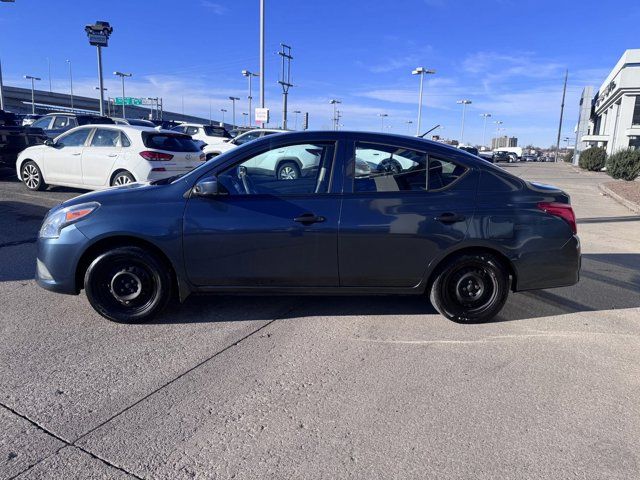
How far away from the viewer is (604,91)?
55688 mm

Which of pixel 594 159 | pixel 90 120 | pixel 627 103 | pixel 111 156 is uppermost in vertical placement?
pixel 627 103

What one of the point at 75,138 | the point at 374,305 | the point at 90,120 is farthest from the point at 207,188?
the point at 90,120

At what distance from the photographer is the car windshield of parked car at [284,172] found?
4.16 m

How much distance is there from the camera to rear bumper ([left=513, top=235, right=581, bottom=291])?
4301mm

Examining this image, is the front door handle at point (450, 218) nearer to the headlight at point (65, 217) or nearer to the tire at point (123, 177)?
the headlight at point (65, 217)

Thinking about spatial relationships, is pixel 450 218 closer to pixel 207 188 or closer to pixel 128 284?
pixel 207 188

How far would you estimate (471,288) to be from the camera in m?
4.41

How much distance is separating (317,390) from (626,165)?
23231 mm

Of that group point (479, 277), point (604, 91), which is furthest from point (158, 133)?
point (604, 91)

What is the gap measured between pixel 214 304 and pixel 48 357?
155 centimetres

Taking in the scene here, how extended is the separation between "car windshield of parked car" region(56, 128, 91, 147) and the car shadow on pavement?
7226 mm

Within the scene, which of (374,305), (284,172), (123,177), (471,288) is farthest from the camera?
(123,177)

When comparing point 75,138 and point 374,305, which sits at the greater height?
point 75,138

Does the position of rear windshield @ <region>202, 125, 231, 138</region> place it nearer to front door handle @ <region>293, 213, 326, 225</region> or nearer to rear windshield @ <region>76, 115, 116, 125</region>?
rear windshield @ <region>76, 115, 116, 125</region>
